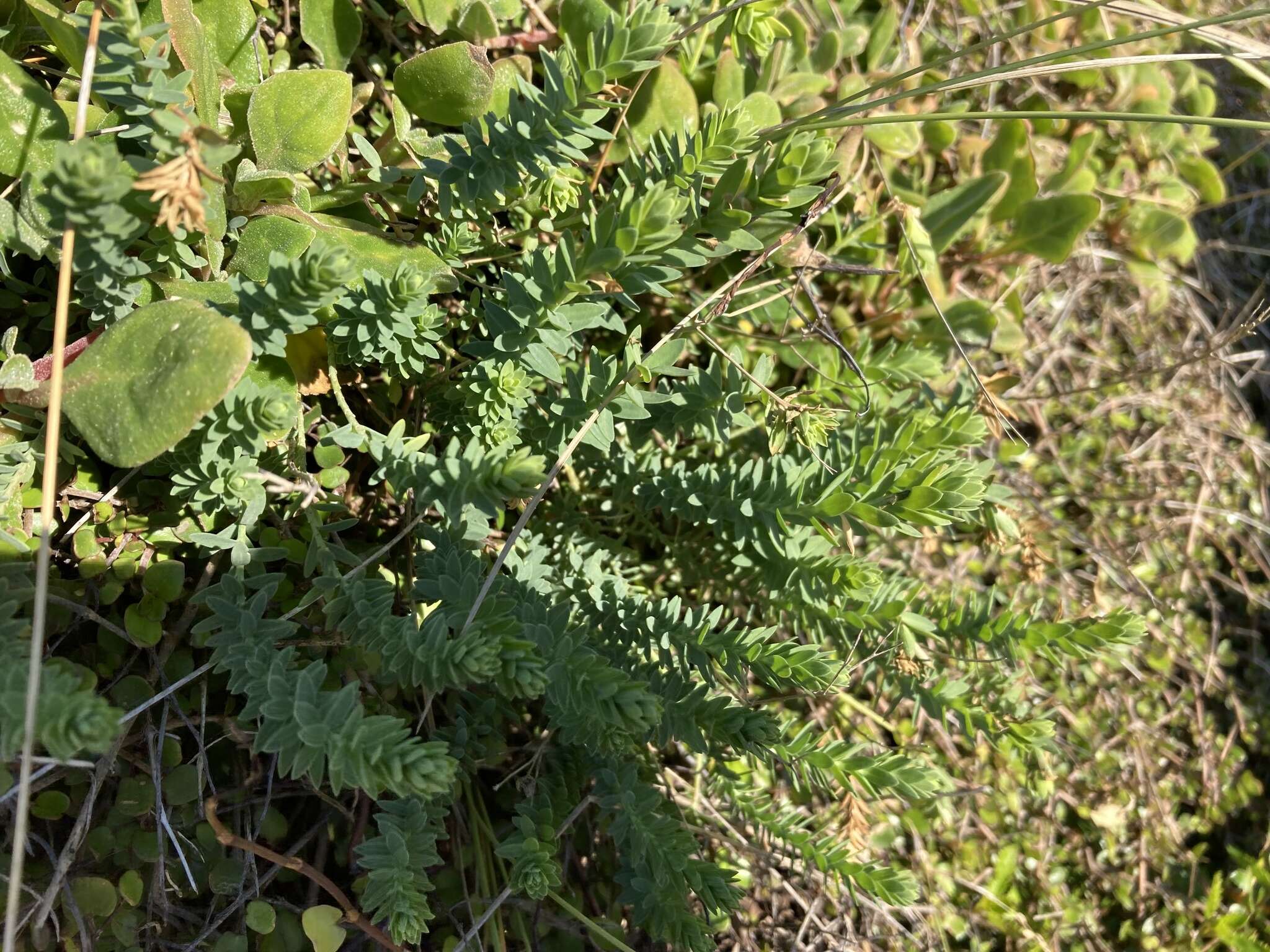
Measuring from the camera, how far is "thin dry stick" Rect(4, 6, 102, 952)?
1.07 m

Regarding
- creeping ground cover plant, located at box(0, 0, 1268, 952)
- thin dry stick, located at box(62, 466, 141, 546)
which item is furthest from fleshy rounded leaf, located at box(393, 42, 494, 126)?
thin dry stick, located at box(62, 466, 141, 546)

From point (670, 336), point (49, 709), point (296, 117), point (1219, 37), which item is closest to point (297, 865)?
point (49, 709)

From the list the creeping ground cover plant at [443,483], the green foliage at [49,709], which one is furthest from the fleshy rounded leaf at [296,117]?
the green foliage at [49,709]

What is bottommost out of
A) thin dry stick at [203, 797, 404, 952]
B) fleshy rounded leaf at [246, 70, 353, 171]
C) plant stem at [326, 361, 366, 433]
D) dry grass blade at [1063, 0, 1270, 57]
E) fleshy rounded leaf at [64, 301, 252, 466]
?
thin dry stick at [203, 797, 404, 952]

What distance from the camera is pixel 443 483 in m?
1.30

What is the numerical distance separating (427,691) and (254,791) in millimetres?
412

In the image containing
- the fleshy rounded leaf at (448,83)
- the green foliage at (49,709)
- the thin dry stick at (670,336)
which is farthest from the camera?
the fleshy rounded leaf at (448,83)

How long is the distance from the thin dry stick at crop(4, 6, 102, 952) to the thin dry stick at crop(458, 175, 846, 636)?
20.1 inches

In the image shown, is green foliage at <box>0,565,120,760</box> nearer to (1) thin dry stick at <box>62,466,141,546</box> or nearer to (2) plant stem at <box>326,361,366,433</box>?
(1) thin dry stick at <box>62,466,141,546</box>

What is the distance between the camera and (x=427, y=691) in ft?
5.06

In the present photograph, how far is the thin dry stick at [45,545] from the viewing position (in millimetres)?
1068

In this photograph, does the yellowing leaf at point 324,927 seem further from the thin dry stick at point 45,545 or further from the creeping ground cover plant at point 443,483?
the thin dry stick at point 45,545

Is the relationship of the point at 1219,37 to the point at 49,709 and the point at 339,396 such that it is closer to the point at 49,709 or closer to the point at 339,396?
the point at 339,396

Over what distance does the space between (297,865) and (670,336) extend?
1.10 m
